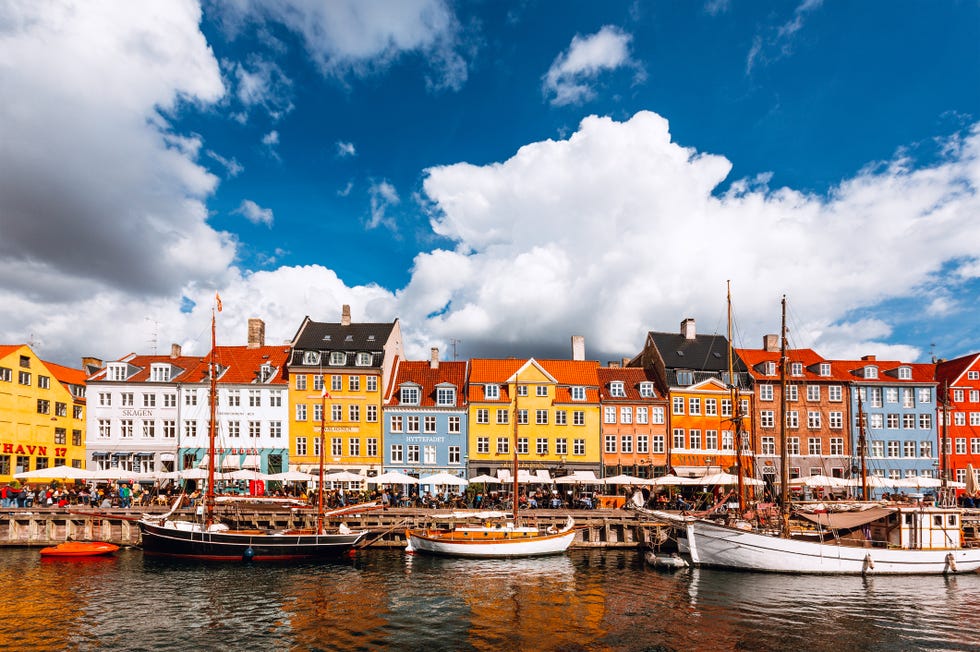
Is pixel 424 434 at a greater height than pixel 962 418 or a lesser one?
lesser

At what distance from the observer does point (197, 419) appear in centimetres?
5825

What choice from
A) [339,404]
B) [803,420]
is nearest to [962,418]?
[803,420]

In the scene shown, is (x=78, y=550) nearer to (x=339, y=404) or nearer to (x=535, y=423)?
(x=339, y=404)

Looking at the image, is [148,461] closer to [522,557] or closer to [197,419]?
[197,419]

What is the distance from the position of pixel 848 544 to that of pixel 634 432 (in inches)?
950

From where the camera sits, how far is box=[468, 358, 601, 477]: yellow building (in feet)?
191

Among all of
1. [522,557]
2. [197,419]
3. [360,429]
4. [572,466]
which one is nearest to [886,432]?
[572,466]

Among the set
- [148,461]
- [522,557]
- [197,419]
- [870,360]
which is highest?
[870,360]

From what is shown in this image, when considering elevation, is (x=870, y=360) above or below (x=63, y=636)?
above

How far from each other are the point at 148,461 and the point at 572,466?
122 ft

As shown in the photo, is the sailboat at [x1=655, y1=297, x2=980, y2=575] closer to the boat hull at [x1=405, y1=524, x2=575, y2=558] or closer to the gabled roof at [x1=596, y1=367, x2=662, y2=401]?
the boat hull at [x1=405, y1=524, x2=575, y2=558]

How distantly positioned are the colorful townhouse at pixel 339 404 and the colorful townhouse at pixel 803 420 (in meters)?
34.0

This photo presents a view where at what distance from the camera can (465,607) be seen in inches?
1033

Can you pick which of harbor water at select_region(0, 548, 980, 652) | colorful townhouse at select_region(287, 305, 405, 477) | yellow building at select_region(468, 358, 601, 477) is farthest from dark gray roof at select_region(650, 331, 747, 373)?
harbor water at select_region(0, 548, 980, 652)
